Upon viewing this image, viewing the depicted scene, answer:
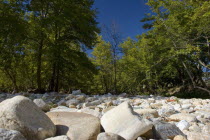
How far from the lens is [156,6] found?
9.31 m

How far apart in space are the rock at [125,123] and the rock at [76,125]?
0.18 metres

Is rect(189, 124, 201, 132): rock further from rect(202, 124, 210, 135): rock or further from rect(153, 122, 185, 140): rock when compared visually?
rect(153, 122, 185, 140): rock

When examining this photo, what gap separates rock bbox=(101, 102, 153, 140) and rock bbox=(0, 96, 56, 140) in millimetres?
683

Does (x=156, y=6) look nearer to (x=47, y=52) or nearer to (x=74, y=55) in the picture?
(x=74, y=55)

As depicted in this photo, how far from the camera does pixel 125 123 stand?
2006 mm

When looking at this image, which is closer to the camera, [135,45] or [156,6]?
[156,6]

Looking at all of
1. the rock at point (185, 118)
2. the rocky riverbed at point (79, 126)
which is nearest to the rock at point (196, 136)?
the rocky riverbed at point (79, 126)

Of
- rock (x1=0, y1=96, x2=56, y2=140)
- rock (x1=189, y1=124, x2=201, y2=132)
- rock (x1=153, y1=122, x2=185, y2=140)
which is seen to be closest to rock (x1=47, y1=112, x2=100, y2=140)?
rock (x1=0, y1=96, x2=56, y2=140)

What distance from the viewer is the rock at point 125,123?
1886mm

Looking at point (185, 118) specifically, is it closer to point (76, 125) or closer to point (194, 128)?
point (194, 128)

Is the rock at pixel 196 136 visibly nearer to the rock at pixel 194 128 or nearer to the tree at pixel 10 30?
the rock at pixel 194 128

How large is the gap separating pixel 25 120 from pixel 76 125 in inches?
22.6

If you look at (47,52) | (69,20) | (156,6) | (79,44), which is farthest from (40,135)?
(156,6)

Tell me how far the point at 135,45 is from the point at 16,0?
10939 millimetres
